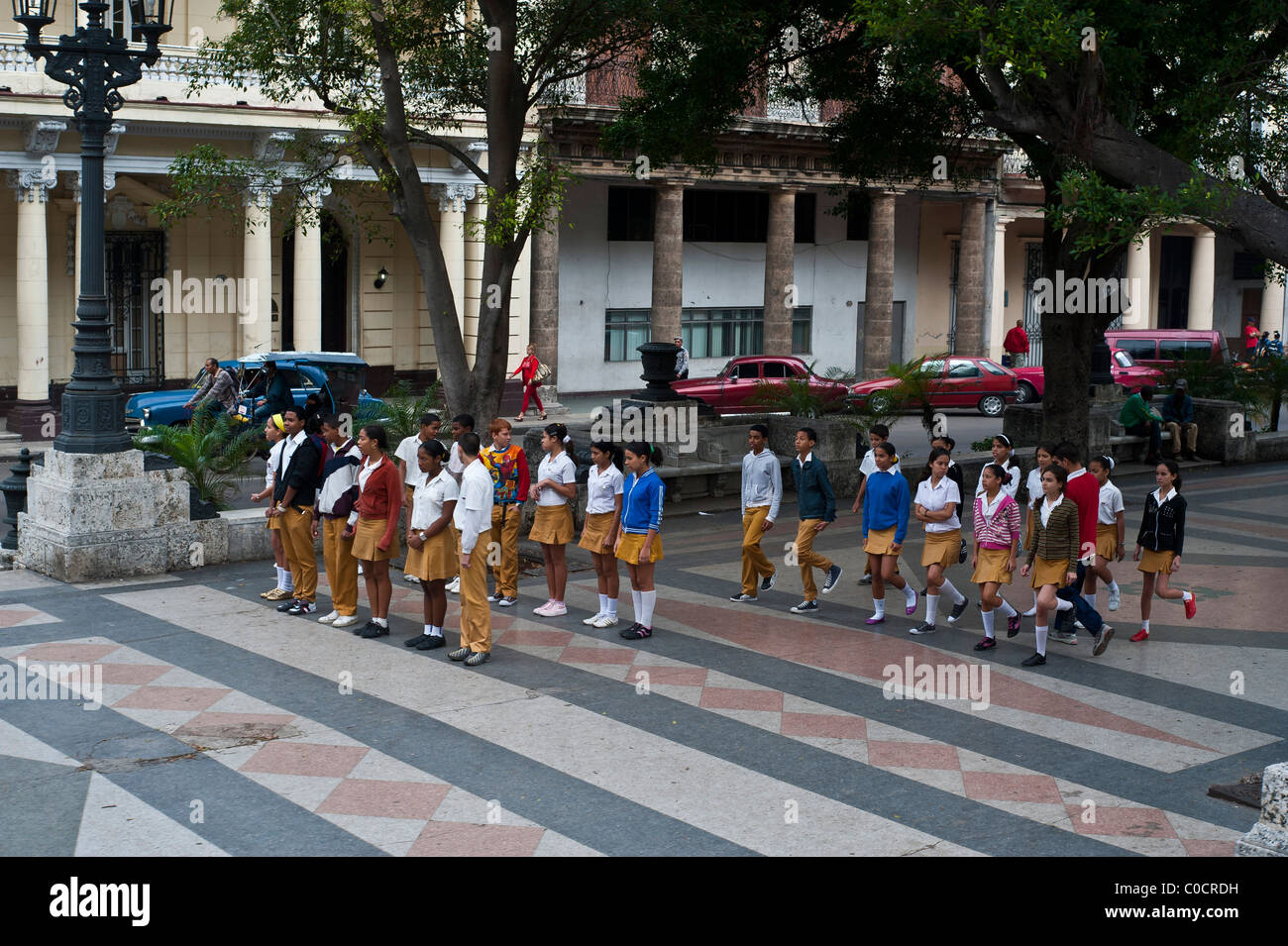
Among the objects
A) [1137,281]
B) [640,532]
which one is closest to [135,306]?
[640,532]

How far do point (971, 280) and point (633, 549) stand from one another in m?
28.7

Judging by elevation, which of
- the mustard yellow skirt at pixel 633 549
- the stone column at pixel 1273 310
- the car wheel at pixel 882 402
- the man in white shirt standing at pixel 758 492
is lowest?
the mustard yellow skirt at pixel 633 549

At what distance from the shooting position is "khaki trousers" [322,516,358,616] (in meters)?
12.1

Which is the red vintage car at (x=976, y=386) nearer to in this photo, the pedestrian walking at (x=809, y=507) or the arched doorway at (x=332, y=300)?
the arched doorway at (x=332, y=300)

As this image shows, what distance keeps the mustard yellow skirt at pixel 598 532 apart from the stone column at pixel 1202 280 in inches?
1434

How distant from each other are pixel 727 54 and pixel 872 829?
11477 mm

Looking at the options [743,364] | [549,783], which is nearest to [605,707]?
[549,783]

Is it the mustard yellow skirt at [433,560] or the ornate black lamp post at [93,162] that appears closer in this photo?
the mustard yellow skirt at [433,560]

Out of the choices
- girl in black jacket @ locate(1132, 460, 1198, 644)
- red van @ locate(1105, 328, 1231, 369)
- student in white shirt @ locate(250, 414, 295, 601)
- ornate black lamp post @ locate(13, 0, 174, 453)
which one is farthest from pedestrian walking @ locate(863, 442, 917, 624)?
red van @ locate(1105, 328, 1231, 369)

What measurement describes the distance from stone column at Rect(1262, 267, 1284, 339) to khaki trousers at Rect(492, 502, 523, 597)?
39.9 metres

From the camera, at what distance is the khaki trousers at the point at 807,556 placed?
42.4 ft

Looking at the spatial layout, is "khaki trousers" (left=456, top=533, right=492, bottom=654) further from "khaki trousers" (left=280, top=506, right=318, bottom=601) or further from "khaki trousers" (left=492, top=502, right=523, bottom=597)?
"khaki trousers" (left=280, top=506, right=318, bottom=601)

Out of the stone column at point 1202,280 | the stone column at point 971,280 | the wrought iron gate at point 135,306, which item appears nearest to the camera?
the wrought iron gate at point 135,306

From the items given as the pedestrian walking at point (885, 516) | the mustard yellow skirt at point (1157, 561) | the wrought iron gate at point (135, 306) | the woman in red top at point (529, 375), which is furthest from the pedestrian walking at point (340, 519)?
the wrought iron gate at point (135, 306)
